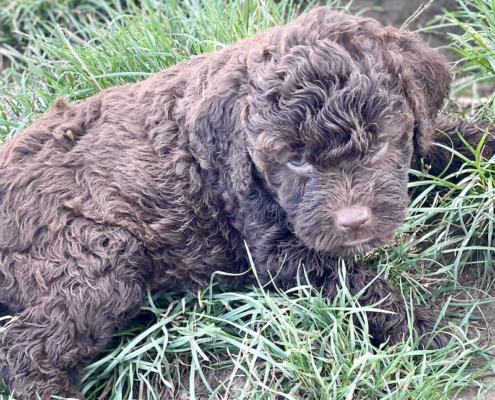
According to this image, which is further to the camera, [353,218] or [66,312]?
[66,312]

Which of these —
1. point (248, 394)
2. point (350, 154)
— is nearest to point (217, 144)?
point (350, 154)

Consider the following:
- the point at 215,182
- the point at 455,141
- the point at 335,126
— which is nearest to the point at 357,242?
the point at 335,126

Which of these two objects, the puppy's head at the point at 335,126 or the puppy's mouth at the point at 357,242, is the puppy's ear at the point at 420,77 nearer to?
the puppy's head at the point at 335,126

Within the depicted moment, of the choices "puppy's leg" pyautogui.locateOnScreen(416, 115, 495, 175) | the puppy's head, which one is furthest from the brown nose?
"puppy's leg" pyautogui.locateOnScreen(416, 115, 495, 175)

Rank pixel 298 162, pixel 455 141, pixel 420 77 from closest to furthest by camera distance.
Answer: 1. pixel 298 162
2. pixel 420 77
3. pixel 455 141

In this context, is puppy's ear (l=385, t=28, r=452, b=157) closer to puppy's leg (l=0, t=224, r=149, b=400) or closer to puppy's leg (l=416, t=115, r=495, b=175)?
puppy's leg (l=416, t=115, r=495, b=175)

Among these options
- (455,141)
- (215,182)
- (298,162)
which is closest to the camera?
(298,162)

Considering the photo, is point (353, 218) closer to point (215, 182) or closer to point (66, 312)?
point (215, 182)

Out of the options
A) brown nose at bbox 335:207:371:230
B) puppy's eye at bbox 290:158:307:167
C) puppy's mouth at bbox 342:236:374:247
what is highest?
puppy's eye at bbox 290:158:307:167
